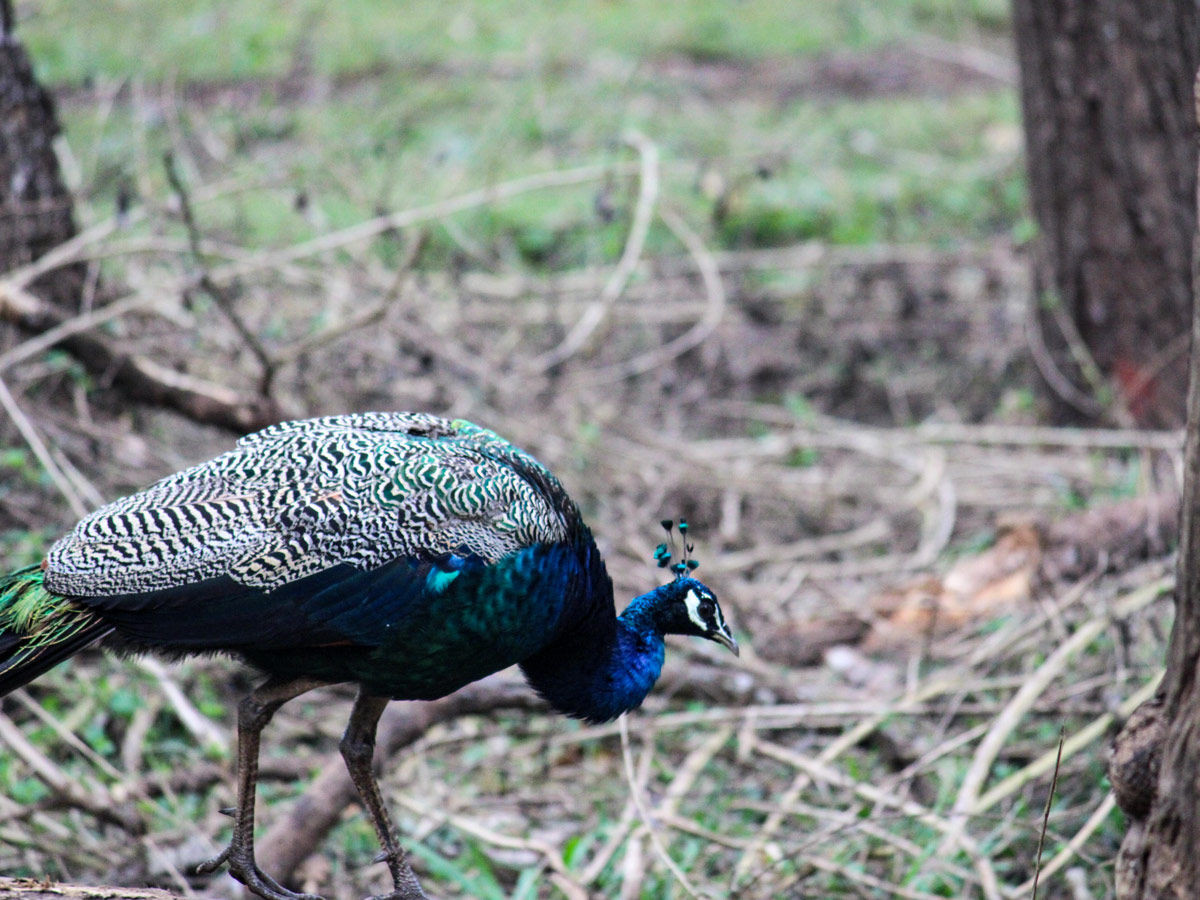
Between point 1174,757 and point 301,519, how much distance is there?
1.85 meters

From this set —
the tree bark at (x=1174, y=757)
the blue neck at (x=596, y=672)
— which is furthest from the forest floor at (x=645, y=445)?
the tree bark at (x=1174, y=757)

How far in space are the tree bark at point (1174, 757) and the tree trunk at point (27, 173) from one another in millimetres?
4067

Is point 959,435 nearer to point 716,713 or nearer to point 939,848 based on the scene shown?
point 716,713

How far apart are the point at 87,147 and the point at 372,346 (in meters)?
2.71

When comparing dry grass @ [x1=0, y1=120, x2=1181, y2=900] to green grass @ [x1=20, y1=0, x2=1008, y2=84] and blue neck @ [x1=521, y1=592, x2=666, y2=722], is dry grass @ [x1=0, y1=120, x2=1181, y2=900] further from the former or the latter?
green grass @ [x1=20, y1=0, x2=1008, y2=84]

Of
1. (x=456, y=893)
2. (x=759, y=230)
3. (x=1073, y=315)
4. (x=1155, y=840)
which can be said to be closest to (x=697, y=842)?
(x=456, y=893)

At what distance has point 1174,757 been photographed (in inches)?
84.4

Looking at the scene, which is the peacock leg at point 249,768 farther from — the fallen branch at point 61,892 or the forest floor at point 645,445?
the fallen branch at point 61,892

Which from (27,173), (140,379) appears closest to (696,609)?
(140,379)

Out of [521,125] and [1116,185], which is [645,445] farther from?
[521,125]

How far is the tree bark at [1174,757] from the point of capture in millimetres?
2076

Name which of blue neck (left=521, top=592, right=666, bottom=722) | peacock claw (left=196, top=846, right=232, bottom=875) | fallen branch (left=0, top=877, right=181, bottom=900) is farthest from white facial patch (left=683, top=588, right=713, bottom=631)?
fallen branch (left=0, top=877, right=181, bottom=900)

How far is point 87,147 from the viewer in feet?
24.2

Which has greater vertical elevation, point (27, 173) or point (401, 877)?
point (27, 173)
